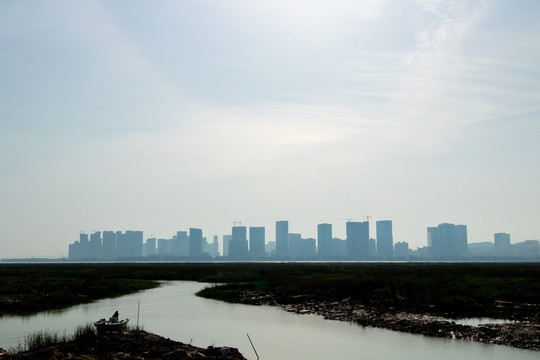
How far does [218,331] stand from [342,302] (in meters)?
16.9

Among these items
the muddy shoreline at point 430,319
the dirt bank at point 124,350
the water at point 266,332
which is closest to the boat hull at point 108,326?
the dirt bank at point 124,350

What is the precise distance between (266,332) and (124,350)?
37.2 feet

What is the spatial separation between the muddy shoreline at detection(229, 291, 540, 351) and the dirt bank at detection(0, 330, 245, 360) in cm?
1472

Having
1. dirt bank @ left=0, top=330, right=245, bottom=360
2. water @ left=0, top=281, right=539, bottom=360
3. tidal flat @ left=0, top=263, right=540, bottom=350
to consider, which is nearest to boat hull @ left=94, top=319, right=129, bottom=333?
dirt bank @ left=0, top=330, right=245, bottom=360

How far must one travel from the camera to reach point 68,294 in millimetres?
48156

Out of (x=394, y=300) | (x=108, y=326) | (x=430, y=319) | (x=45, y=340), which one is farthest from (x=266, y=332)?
(x=394, y=300)

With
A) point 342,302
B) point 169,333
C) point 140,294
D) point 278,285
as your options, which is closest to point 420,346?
point 169,333

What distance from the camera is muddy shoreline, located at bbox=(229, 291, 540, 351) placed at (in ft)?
87.5

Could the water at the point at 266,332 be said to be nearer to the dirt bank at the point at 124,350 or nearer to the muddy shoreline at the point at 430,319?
the muddy shoreline at the point at 430,319

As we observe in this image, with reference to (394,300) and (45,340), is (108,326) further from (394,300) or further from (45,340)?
(394,300)

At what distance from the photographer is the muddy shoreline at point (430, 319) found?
26.7 m

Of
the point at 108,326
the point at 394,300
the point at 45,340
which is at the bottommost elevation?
the point at 394,300

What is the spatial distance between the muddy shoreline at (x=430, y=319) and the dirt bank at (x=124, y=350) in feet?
48.3

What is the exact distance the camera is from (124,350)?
21.8 m
